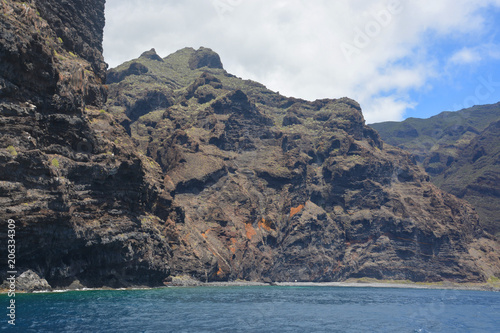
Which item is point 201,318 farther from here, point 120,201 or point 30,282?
point 120,201

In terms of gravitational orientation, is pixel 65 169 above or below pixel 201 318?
A: above

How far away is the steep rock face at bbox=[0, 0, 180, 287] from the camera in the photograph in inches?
2559

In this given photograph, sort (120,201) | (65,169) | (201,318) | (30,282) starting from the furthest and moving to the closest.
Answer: (120,201), (65,169), (30,282), (201,318)

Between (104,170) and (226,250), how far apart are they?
7749cm

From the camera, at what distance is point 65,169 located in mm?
78062

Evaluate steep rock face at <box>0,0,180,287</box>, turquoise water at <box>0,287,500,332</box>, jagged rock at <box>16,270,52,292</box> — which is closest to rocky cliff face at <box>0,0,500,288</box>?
steep rock face at <box>0,0,180,287</box>

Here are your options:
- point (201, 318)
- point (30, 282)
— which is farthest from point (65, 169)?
point (201, 318)

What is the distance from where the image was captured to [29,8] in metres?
77.1

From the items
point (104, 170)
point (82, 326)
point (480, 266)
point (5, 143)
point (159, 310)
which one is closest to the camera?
point (82, 326)

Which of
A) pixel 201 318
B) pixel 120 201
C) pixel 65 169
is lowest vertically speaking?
pixel 201 318

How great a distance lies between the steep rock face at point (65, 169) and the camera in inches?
2559

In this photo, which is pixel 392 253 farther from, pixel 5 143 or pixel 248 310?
pixel 5 143

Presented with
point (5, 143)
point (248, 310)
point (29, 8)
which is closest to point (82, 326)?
point (248, 310)

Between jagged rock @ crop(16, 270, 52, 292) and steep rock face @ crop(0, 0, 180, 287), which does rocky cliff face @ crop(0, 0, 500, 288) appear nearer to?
steep rock face @ crop(0, 0, 180, 287)
